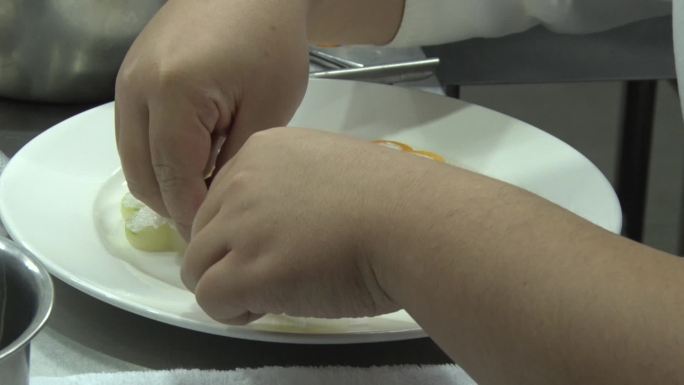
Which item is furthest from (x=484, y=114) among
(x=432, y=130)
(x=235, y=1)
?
(x=235, y=1)

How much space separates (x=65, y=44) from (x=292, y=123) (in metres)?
0.18

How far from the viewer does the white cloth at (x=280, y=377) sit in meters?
0.42

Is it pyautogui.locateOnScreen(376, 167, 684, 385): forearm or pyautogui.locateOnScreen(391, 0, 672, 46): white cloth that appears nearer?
pyautogui.locateOnScreen(376, 167, 684, 385): forearm

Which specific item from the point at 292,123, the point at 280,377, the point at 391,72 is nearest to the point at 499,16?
the point at 391,72

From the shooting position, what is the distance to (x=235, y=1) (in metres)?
0.51

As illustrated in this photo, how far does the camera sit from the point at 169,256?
523mm

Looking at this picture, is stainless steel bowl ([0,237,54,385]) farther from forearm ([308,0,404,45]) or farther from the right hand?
forearm ([308,0,404,45])

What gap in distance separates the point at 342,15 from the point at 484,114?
13cm

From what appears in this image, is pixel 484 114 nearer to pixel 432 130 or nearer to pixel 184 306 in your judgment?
→ pixel 432 130

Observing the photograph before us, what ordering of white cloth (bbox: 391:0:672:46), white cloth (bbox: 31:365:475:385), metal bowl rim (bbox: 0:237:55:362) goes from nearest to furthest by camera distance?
metal bowl rim (bbox: 0:237:55:362) → white cloth (bbox: 31:365:475:385) → white cloth (bbox: 391:0:672:46)

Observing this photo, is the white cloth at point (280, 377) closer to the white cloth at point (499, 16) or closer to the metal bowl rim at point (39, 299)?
the metal bowl rim at point (39, 299)

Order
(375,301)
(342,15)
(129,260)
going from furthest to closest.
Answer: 1. (342,15)
2. (129,260)
3. (375,301)

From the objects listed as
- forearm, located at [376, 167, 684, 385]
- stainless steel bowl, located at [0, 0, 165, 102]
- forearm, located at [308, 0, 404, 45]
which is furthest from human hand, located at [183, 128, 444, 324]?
stainless steel bowl, located at [0, 0, 165, 102]

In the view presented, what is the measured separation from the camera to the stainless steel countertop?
44cm
